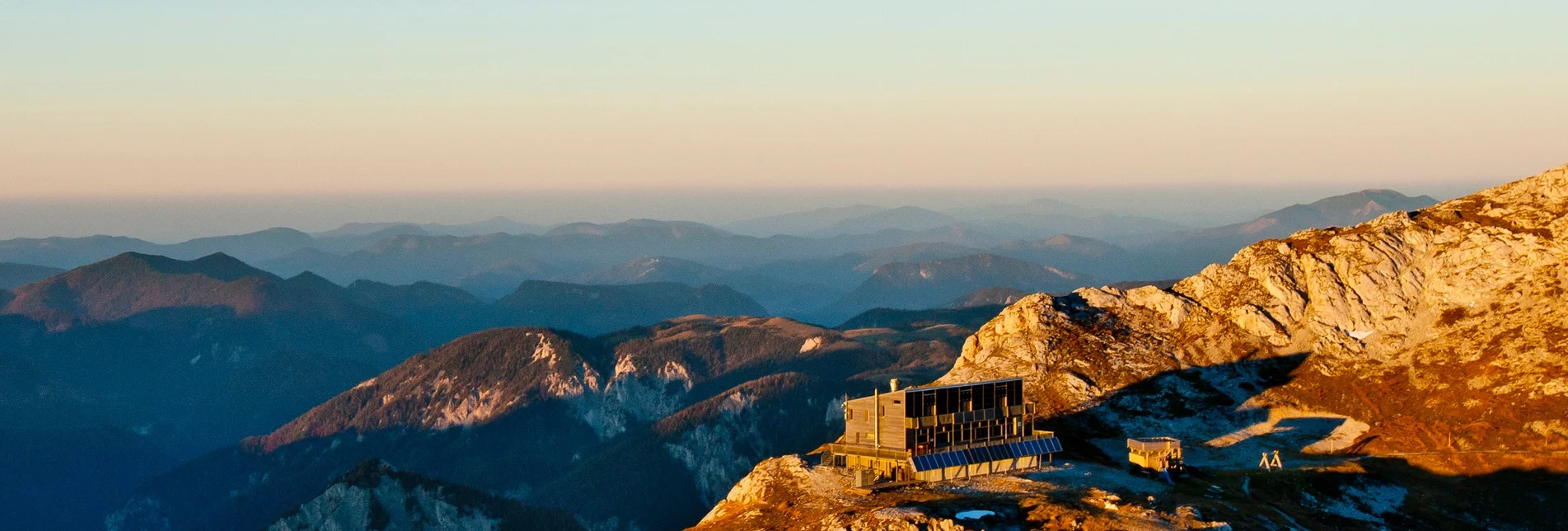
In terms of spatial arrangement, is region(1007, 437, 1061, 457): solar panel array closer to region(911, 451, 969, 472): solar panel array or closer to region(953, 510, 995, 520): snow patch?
region(911, 451, 969, 472): solar panel array

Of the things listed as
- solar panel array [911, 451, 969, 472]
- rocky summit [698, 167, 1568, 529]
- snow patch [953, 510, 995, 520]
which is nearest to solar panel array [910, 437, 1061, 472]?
solar panel array [911, 451, 969, 472]

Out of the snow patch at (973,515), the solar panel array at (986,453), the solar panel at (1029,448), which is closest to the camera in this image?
the snow patch at (973,515)

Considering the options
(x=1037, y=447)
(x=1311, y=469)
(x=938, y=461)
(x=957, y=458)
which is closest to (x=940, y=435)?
(x=957, y=458)

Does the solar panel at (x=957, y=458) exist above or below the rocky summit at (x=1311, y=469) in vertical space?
above

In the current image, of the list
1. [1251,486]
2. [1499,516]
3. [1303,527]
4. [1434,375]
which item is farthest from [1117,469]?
[1434,375]

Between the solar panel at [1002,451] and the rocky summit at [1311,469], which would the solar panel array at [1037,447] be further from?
the rocky summit at [1311,469]

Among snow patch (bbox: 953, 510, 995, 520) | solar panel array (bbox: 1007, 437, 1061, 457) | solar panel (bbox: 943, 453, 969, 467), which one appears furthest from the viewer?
solar panel array (bbox: 1007, 437, 1061, 457)

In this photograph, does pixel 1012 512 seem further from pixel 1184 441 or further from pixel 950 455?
pixel 1184 441

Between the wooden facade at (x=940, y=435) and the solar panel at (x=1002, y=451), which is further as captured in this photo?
the solar panel at (x=1002, y=451)

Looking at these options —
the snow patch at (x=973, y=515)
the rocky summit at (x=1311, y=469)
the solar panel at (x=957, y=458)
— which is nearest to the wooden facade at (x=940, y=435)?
the solar panel at (x=957, y=458)
